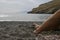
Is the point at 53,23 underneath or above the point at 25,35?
above

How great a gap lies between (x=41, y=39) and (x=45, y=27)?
489 mm

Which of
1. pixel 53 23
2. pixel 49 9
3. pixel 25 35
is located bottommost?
pixel 25 35

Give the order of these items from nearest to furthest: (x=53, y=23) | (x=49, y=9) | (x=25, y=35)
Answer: (x=53, y=23) < (x=25, y=35) < (x=49, y=9)

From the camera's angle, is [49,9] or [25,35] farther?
[49,9]

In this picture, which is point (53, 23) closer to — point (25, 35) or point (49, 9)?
point (25, 35)

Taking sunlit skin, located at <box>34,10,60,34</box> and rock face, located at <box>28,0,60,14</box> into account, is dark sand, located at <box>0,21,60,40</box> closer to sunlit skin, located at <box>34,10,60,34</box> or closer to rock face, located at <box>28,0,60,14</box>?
sunlit skin, located at <box>34,10,60,34</box>

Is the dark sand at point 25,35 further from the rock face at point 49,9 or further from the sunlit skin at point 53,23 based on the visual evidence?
the rock face at point 49,9

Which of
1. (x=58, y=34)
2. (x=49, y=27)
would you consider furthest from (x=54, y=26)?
(x=58, y=34)

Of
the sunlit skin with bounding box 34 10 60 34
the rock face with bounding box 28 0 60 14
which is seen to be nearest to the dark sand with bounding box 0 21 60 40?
the sunlit skin with bounding box 34 10 60 34

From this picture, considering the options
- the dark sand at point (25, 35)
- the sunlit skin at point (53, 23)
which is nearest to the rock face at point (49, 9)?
the dark sand at point (25, 35)

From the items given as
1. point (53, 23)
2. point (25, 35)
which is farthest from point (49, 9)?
point (53, 23)

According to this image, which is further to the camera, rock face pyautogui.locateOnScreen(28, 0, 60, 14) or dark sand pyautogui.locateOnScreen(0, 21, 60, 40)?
rock face pyautogui.locateOnScreen(28, 0, 60, 14)

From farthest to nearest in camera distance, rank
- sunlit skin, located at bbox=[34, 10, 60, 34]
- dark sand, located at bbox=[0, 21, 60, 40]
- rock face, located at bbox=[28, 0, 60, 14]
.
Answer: rock face, located at bbox=[28, 0, 60, 14], dark sand, located at bbox=[0, 21, 60, 40], sunlit skin, located at bbox=[34, 10, 60, 34]

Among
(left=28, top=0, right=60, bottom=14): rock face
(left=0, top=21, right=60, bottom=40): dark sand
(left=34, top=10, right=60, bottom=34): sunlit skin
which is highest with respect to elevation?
(left=28, top=0, right=60, bottom=14): rock face
